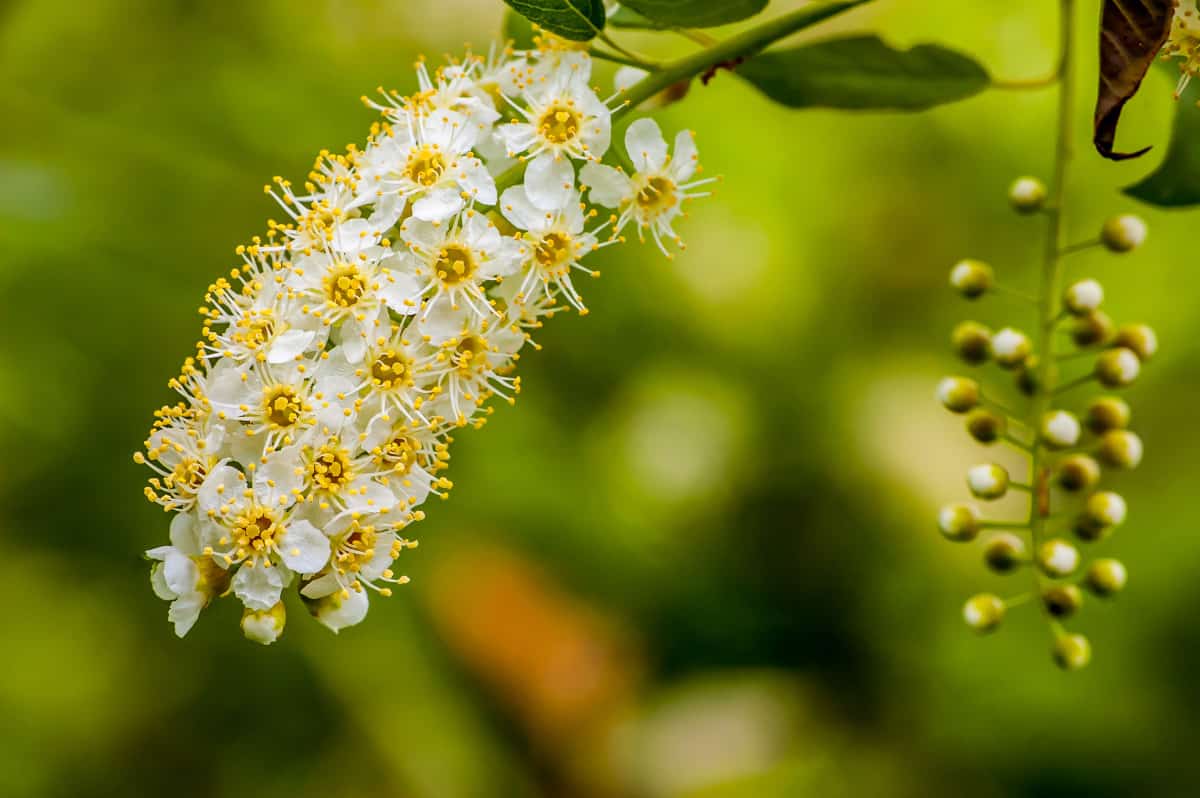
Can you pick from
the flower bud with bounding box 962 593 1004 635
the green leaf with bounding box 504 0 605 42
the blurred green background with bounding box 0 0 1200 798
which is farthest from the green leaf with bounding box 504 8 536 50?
the blurred green background with bounding box 0 0 1200 798

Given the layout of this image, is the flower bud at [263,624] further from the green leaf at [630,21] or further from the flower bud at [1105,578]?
the flower bud at [1105,578]

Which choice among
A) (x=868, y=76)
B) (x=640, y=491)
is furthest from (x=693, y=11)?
(x=640, y=491)

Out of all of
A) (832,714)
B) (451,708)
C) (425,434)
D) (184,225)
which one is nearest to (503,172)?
(425,434)

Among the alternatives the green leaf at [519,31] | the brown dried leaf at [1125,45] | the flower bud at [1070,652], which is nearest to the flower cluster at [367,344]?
the green leaf at [519,31]

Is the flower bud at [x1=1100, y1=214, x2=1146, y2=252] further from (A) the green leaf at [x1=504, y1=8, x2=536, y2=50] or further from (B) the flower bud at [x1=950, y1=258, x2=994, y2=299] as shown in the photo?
(A) the green leaf at [x1=504, y1=8, x2=536, y2=50]

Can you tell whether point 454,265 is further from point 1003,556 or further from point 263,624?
point 1003,556
